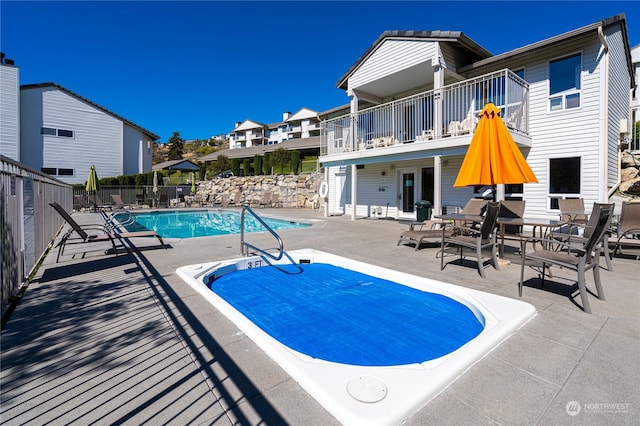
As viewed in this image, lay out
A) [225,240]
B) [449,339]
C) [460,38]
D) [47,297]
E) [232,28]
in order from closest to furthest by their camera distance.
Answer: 1. [449,339]
2. [47,297]
3. [225,240]
4. [460,38]
5. [232,28]

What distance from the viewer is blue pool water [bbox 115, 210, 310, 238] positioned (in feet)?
41.5

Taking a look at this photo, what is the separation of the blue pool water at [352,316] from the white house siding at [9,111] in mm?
23764

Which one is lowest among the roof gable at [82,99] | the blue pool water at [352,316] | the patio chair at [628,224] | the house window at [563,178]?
the blue pool water at [352,316]

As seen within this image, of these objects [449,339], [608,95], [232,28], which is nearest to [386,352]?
[449,339]

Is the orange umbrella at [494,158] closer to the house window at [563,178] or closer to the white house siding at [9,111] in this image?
the house window at [563,178]

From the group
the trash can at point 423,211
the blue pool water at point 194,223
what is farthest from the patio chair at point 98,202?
the trash can at point 423,211

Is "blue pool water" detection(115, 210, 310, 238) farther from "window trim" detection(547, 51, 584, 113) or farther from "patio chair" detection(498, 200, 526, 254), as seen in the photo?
"window trim" detection(547, 51, 584, 113)

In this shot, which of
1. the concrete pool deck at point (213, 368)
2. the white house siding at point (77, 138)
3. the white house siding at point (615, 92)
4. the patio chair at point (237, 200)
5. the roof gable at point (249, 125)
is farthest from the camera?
the roof gable at point (249, 125)

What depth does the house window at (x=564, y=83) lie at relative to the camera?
9.65m

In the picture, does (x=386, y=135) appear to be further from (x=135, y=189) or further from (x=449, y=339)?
(x=135, y=189)

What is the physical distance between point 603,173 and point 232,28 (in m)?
21.1

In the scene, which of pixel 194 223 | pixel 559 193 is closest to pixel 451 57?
pixel 559 193

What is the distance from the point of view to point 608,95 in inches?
370

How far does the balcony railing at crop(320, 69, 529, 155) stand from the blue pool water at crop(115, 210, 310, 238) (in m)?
4.68
